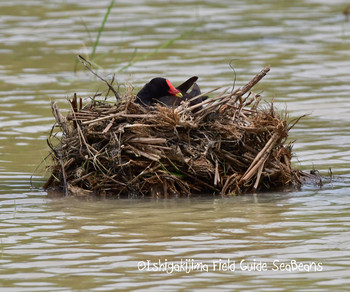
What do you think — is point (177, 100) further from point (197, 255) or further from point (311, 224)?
point (197, 255)

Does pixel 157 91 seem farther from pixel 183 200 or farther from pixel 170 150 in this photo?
pixel 183 200

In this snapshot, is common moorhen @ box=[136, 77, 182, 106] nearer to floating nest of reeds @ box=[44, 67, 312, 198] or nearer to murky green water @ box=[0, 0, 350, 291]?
murky green water @ box=[0, 0, 350, 291]

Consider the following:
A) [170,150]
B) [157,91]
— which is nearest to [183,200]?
[170,150]

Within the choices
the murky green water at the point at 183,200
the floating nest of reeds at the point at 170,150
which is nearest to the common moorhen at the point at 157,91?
the murky green water at the point at 183,200

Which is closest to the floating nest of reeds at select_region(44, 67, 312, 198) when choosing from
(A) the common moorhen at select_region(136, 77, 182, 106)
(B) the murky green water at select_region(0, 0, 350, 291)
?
(B) the murky green water at select_region(0, 0, 350, 291)

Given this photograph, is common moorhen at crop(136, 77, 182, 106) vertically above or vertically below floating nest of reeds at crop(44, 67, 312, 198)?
above

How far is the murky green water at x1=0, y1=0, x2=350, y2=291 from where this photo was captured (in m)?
6.84

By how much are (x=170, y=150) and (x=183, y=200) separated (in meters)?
0.49

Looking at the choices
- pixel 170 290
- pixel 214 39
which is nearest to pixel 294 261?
pixel 170 290

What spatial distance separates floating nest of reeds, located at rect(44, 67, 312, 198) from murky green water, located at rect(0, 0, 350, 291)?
0.26 metres

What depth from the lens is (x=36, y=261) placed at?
7.16m

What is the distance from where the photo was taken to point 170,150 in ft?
30.3

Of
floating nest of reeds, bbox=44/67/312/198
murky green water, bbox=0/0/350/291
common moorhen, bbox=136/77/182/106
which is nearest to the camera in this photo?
murky green water, bbox=0/0/350/291

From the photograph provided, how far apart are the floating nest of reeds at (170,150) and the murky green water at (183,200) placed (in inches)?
10.2
